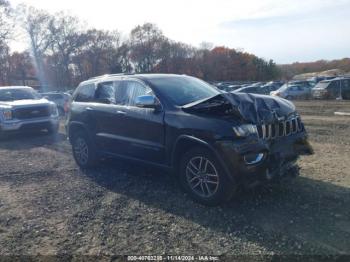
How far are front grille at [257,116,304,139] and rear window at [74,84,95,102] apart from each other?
3658 millimetres

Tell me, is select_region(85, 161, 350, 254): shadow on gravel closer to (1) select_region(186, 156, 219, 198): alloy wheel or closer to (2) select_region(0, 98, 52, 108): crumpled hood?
(1) select_region(186, 156, 219, 198): alloy wheel

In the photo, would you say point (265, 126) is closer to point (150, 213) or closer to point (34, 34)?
point (150, 213)

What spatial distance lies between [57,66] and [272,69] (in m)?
36.8

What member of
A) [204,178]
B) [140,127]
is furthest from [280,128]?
[140,127]

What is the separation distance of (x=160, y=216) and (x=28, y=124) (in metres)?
8.56

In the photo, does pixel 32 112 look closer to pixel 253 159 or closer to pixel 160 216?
pixel 160 216

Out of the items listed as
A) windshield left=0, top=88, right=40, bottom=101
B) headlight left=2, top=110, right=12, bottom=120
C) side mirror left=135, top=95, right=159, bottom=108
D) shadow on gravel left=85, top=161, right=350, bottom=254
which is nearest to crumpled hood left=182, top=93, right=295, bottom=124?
side mirror left=135, top=95, right=159, bottom=108

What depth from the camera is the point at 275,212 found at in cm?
468

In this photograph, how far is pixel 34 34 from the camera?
55719 mm

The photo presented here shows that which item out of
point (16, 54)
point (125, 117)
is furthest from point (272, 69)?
point (125, 117)

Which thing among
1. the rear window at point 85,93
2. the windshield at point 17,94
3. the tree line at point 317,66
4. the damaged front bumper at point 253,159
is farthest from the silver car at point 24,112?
the tree line at point 317,66

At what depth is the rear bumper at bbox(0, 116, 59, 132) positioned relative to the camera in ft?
38.1

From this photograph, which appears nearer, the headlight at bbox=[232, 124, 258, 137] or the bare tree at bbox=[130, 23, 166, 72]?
the headlight at bbox=[232, 124, 258, 137]

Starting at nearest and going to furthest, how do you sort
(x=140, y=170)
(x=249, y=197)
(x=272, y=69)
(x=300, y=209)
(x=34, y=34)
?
(x=300, y=209) < (x=249, y=197) < (x=140, y=170) < (x=34, y=34) < (x=272, y=69)
